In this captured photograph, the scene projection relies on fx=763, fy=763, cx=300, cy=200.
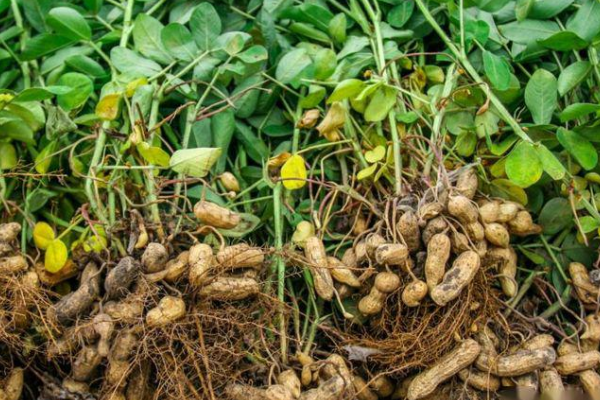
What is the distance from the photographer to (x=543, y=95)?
51.6 inches

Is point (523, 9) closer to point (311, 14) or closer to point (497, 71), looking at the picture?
point (497, 71)

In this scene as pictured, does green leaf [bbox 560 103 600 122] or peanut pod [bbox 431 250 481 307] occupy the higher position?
green leaf [bbox 560 103 600 122]

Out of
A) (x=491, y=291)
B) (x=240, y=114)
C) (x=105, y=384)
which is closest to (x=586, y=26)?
(x=491, y=291)

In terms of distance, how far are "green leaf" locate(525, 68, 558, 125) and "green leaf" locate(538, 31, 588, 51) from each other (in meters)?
0.06

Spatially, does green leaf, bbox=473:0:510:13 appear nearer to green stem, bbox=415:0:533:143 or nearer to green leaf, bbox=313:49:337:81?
green stem, bbox=415:0:533:143

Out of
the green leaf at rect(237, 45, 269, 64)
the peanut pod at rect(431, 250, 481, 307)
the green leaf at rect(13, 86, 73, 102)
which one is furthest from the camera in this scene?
the green leaf at rect(237, 45, 269, 64)

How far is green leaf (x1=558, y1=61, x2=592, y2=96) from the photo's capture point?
1329mm

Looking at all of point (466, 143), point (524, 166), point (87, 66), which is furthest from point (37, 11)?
point (524, 166)

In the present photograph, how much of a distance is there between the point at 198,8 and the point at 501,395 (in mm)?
845

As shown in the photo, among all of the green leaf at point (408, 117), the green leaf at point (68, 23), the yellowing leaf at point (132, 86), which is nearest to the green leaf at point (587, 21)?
the green leaf at point (408, 117)

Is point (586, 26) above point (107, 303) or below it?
above

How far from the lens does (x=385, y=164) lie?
1.28 metres

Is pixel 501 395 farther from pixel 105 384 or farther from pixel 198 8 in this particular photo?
pixel 198 8

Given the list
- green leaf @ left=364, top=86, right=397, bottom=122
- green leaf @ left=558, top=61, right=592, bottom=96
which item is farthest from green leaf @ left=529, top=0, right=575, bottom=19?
green leaf @ left=364, top=86, right=397, bottom=122
